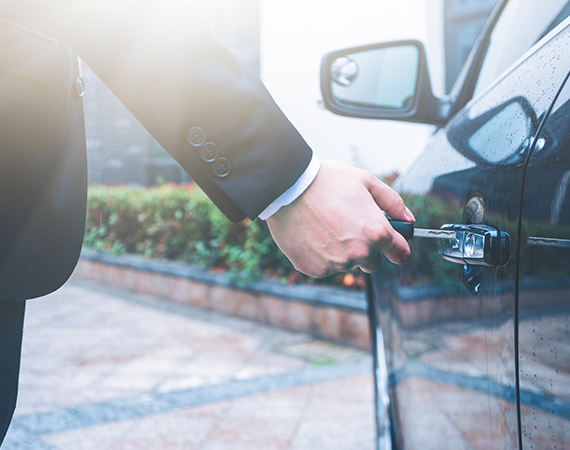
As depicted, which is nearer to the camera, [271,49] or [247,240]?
[247,240]

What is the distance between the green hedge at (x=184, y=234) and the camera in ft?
16.5

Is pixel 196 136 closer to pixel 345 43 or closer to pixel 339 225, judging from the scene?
pixel 339 225

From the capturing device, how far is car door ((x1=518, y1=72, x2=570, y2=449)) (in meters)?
0.64

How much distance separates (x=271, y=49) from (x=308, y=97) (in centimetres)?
85

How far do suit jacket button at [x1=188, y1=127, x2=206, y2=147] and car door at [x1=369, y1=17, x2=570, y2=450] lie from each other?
49 cm

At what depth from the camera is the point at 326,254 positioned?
2.94 ft

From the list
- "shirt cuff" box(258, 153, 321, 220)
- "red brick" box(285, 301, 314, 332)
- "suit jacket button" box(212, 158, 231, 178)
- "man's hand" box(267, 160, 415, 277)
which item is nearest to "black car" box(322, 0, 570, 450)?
"man's hand" box(267, 160, 415, 277)

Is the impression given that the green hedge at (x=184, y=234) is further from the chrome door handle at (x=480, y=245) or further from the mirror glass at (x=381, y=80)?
the chrome door handle at (x=480, y=245)

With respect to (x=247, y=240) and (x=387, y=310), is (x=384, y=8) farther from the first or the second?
(x=387, y=310)

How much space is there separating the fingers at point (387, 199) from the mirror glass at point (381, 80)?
1056 mm

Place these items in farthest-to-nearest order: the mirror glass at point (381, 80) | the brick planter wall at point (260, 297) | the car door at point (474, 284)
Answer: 1. the brick planter wall at point (260, 297)
2. the mirror glass at point (381, 80)
3. the car door at point (474, 284)

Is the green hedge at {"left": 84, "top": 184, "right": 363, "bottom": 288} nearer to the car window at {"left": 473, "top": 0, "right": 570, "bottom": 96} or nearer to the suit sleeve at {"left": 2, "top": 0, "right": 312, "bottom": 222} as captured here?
the car window at {"left": 473, "top": 0, "right": 570, "bottom": 96}

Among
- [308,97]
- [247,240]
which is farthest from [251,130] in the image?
[308,97]

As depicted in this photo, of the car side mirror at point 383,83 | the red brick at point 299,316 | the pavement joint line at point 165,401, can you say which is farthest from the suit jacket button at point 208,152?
the red brick at point 299,316
